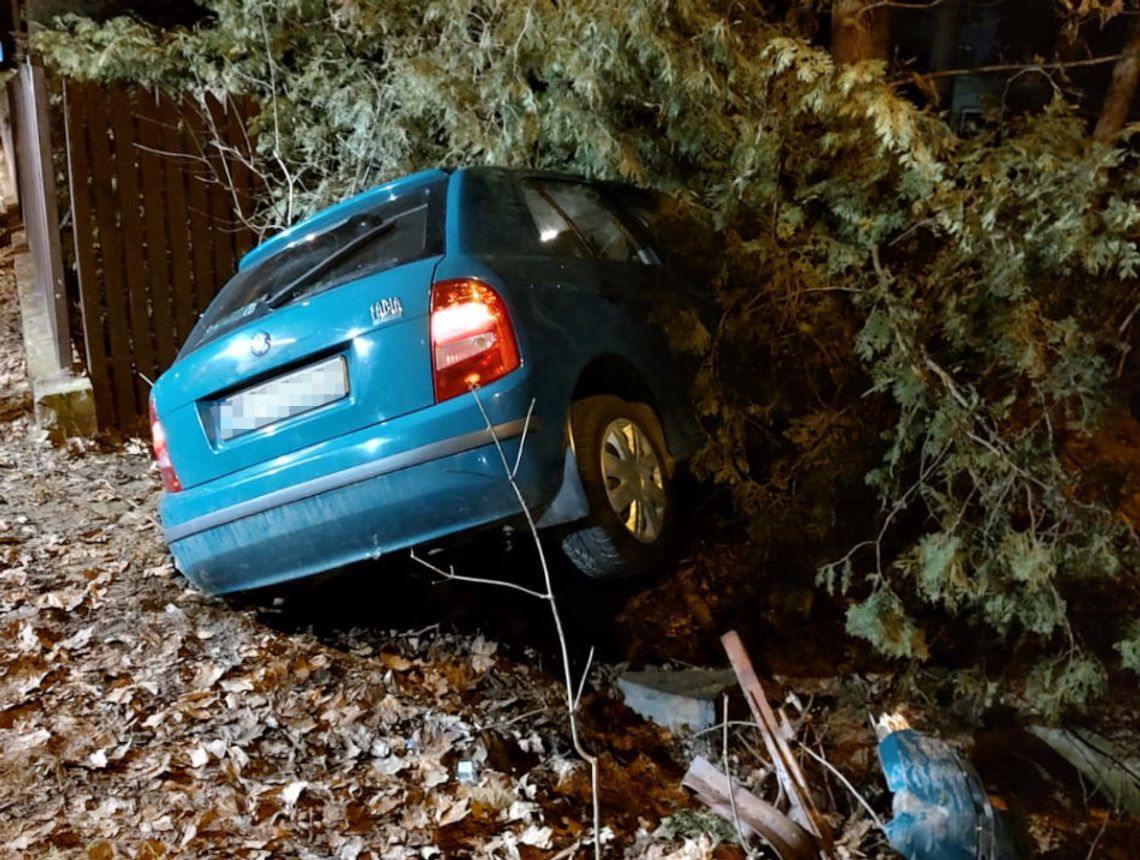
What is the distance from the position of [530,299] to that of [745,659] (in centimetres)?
151

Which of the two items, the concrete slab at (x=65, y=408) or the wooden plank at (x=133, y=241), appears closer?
the concrete slab at (x=65, y=408)

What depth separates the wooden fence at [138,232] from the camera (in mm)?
5539

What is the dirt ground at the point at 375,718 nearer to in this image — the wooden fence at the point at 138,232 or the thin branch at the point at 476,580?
the thin branch at the point at 476,580

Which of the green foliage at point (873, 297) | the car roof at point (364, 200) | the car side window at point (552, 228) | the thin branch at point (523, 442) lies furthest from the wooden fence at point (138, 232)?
the thin branch at point (523, 442)

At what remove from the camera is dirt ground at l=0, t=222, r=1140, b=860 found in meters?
2.76

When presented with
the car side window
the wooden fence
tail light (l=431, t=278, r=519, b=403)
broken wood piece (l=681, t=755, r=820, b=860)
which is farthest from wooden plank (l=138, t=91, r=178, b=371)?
broken wood piece (l=681, t=755, r=820, b=860)

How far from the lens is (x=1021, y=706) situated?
399cm

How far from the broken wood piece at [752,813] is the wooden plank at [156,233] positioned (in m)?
4.26

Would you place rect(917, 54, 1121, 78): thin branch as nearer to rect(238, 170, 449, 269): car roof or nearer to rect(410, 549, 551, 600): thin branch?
rect(238, 170, 449, 269): car roof

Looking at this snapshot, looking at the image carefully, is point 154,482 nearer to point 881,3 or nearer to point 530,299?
point 530,299

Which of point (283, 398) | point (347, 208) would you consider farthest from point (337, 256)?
point (283, 398)

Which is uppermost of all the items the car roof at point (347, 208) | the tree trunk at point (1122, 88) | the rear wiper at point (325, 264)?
the tree trunk at point (1122, 88)

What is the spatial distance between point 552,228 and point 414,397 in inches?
42.2

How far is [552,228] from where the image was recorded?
12.3 ft
